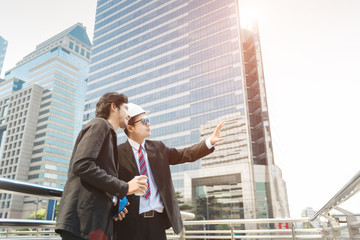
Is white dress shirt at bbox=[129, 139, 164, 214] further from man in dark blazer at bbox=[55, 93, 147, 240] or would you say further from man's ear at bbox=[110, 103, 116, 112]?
man's ear at bbox=[110, 103, 116, 112]

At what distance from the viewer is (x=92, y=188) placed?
52.5 inches

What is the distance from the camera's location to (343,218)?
237cm

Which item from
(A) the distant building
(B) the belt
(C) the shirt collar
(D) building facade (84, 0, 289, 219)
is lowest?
(B) the belt

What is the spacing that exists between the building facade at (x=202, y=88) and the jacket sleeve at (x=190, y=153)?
42.8 metres

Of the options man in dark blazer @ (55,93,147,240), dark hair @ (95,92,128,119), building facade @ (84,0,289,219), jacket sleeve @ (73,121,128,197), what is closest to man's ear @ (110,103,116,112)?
dark hair @ (95,92,128,119)

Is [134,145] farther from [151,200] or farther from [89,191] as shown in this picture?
[89,191]

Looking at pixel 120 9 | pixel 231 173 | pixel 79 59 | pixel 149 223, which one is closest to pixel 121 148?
pixel 149 223

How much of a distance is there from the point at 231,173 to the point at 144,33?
4205 cm

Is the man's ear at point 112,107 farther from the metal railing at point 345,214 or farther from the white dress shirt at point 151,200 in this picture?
the metal railing at point 345,214

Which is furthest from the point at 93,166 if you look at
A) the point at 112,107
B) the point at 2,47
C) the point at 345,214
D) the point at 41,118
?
the point at 2,47

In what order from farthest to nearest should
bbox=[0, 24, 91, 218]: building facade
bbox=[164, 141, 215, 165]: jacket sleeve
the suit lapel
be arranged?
bbox=[0, 24, 91, 218]: building facade → bbox=[164, 141, 215, 165]: jacket sleeve → the suit lapel

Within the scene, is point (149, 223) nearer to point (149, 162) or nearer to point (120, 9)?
point (149, 162)

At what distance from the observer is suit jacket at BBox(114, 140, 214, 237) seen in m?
1.82

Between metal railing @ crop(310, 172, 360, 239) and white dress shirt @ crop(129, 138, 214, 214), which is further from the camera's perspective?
white dress shirt @ crop(129, 138, 214, 214)
